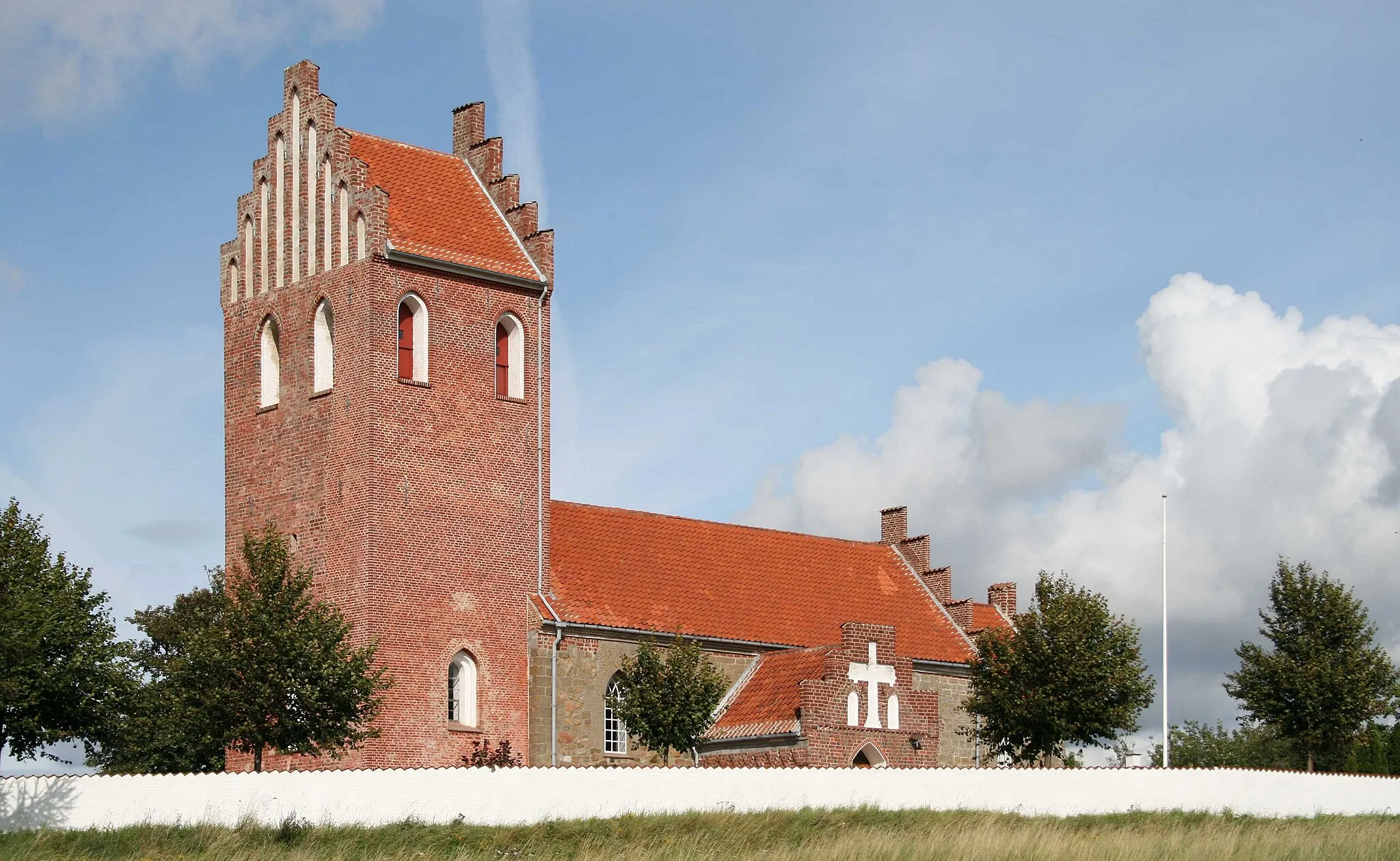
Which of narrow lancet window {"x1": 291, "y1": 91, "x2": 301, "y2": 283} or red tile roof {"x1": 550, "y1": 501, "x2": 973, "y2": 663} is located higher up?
narrow lancet window {"x1": 291, "y1": 91, "x2": 301, "y2": 283}

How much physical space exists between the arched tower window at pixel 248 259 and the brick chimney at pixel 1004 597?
2643 cm

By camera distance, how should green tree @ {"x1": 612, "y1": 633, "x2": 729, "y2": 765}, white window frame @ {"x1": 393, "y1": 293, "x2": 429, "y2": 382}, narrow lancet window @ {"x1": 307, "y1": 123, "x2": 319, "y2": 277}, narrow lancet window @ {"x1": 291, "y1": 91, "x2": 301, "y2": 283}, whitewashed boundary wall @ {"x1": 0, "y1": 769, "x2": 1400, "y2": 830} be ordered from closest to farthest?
whitewashed boundary wall @ {"x1": 0, "y1": 769, "x2": 1400, "y2": 830}, green tree @ {"x1": 612, "y1": 633, "x2": 729, "y2": 765}, white window frame @ {"x1": 393, "y1": 293, "x2": 429, "y2": 382}, narrow lancet window @ {"x1": 307, "y1": 123, "x2": 319, "y2": 277}, narrow lancet window @ {"x1": 291, "y1": 91, "x2": 301, "y2": 283}

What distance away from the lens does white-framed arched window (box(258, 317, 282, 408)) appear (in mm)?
44875

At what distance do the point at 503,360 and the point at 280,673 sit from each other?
34.1ft

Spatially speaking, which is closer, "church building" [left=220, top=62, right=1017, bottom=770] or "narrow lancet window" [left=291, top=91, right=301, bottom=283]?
"church building" [left=220, top=62, right=1017, bottom=770]

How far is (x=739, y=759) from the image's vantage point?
42.9 m

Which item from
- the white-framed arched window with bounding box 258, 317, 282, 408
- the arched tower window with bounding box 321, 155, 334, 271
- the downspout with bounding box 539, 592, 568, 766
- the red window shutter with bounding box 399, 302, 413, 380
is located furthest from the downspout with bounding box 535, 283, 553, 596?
the white-framed arched window with bounding box 258, 317, 282, 408

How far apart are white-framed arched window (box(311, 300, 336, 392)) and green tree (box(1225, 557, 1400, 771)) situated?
26.3 m

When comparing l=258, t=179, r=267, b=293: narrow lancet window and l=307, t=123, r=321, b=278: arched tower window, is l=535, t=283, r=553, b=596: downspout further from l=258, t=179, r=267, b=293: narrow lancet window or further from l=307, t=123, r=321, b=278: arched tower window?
l=258, t=179, r=267, b=293: narrow lancet window

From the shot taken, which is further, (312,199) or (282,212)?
(282,212)

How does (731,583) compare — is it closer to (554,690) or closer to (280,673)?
(554,690)

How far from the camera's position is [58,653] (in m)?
45.8

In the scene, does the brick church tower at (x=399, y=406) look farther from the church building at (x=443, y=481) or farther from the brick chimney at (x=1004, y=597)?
the brick chimney at (x=1004, y=597)

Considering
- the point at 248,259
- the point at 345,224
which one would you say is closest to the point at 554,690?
the point at 345,224
